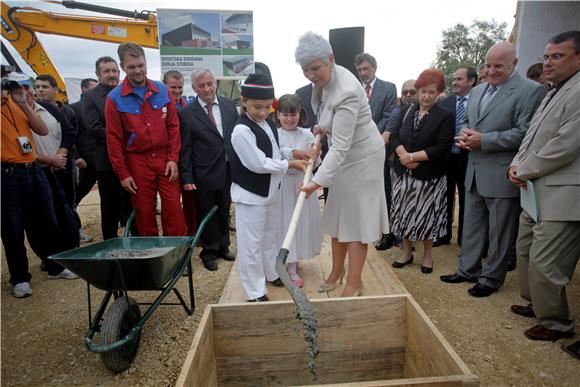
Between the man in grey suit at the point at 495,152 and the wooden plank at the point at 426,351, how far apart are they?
5.43ft

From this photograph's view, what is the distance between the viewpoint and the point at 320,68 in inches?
82.4

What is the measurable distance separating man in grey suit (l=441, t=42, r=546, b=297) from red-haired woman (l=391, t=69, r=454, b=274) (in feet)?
0.79

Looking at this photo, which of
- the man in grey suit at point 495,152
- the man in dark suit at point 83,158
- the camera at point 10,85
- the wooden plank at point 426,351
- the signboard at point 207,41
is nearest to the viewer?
the wooden plank at point 426,351

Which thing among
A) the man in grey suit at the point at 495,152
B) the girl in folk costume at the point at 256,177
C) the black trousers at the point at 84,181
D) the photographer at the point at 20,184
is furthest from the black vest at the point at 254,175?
the black trousers at the point at 84,181

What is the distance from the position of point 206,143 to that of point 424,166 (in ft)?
6.79

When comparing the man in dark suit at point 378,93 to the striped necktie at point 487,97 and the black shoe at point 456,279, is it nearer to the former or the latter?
the black shoe at point 456,279

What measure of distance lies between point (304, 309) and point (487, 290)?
7.40 ft

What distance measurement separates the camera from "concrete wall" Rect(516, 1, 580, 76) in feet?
16.9

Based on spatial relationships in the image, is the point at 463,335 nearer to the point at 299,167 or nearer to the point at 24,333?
the point at 299,167

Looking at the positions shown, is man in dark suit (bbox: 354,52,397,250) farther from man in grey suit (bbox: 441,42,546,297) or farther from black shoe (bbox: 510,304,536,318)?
black shoe (bbox: 510,304,536,318)

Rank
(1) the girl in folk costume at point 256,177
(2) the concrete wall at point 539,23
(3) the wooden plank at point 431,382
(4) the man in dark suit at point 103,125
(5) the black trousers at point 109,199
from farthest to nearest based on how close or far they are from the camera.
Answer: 1. (2) the concrete wall at point 539,23
2. (5) the black trousers at point 109,199
3. (4) the man in dark suit at point 103,125
4. (1) the girl in folk costume at point 256,177
5. (3) the wooden plank at point 431,382

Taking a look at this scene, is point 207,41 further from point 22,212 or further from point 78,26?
point 78,26

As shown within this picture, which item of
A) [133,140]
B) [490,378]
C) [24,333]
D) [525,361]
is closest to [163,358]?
[24,333]

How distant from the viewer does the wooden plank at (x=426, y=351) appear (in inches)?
48.4
